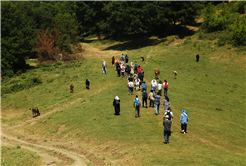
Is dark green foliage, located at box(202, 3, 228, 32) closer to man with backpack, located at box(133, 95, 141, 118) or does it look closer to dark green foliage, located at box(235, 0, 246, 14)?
dark green foliage, located at box(235, 0, 246, 14)

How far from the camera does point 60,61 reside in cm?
6000

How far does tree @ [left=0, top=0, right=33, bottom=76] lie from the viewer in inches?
2058

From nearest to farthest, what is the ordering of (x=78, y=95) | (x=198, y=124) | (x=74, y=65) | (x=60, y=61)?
1. (x=198, y=124)
2. (x=78, y=95)
3. (x=74, y=65)
4. (x=60, y=61)

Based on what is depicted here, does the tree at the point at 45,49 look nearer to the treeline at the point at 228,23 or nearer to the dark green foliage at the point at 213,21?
the dark green foliage at the point at 213,21

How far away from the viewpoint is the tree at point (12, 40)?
5228 cm

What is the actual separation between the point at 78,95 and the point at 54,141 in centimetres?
1337

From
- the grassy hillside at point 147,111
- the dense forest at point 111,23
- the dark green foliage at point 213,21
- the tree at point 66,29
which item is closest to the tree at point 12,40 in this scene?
the dense forest at point 111,23

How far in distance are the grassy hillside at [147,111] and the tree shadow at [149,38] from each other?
13.3 metres

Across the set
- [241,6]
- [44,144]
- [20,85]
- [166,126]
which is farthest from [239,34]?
[44,144]

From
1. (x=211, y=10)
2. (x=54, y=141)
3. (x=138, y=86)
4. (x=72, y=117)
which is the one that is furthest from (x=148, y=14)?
(x=54, y=141)

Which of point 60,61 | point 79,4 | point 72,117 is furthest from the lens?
point 79,4

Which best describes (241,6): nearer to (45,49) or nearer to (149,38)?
(149,38)

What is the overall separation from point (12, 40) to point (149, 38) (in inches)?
1518

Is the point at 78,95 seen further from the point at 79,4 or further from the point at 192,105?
the point at 79,4
